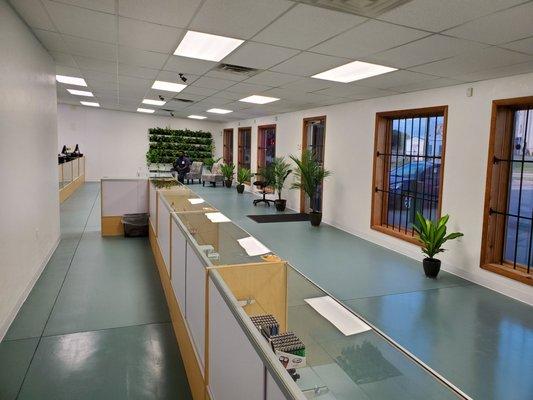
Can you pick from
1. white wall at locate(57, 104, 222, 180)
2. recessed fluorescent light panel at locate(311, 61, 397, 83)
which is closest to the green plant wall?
white wall at locate(57, 104, 222, 180)

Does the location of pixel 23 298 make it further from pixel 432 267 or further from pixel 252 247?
pixel 432 267

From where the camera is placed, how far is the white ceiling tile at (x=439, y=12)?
252 centimetres

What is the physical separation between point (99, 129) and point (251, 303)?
1420cm

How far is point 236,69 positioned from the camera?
5137mm

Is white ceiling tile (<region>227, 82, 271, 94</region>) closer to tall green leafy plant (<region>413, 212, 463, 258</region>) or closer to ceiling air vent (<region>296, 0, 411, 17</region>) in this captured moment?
tall green leafy plant (<region>413, 212, 463, 258</region>)

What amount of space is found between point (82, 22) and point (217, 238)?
7.94ft

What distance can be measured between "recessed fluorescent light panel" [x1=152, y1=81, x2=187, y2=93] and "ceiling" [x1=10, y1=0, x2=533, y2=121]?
0.94 meters

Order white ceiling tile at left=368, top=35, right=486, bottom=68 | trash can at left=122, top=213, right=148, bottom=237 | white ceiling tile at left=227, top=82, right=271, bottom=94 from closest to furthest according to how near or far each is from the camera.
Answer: white ceiling tile at left=368, top=35, right=486, bottom=68, white ceiling tile at left=227, top=82, right=271, bottom=94, trash can at left=122, top=213, right=148, bottom=237

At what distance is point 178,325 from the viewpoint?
3180 mm

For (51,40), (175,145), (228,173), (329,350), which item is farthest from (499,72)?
(175,145)

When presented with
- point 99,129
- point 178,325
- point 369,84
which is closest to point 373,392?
point 178,325

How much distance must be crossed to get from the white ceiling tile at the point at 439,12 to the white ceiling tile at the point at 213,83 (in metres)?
3.56

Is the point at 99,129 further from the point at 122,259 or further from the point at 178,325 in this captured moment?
the point at 178,325

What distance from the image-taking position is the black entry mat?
839 centimetres
